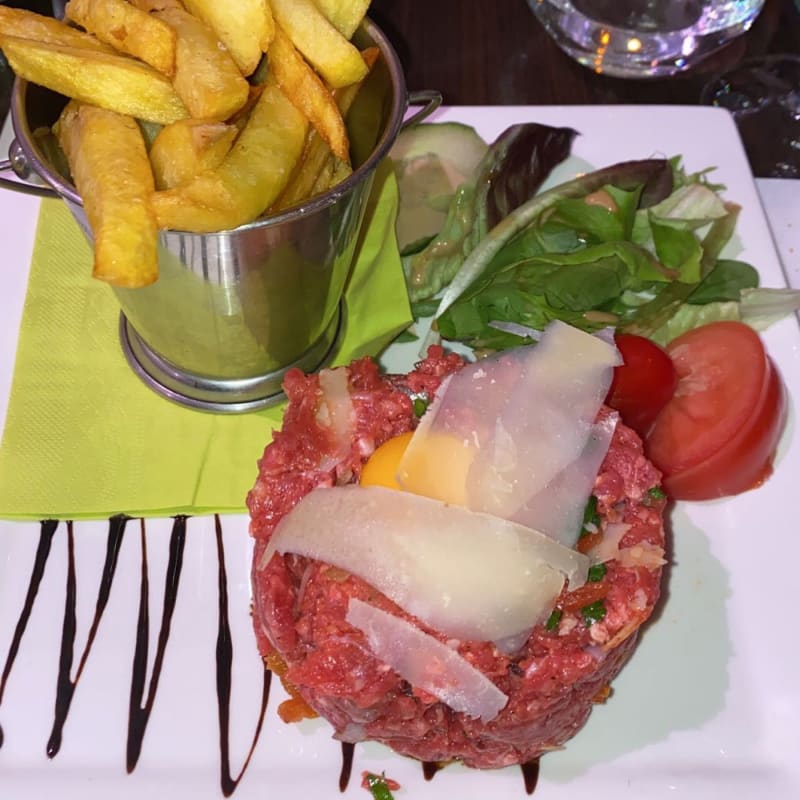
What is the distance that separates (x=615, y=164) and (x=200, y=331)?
1818 mm

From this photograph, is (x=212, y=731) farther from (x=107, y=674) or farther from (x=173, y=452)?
(x=173, y=452)

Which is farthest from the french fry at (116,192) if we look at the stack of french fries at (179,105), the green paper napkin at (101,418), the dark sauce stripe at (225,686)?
the dark sauce stripe at (225,686)

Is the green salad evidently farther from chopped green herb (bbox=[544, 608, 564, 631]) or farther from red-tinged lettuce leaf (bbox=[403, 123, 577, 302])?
chopped green herb (bbox=[544, 608, 564, 631])

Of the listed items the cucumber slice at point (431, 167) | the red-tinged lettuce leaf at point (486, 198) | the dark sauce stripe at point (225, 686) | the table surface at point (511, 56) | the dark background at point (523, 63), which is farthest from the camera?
the table surface at point (511, 56)

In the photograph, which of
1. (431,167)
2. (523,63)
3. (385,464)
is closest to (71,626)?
(385,464)

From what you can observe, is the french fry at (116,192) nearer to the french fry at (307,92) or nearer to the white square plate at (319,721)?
the french fry at (307,92)

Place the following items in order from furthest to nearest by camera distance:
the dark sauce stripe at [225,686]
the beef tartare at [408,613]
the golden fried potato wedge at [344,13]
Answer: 1. the golden fried potato wedge at [344,13]
2. the dark sauce stripe at [225,686]
3. the beef tartare at [408,613]

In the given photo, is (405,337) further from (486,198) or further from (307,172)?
(307,172)

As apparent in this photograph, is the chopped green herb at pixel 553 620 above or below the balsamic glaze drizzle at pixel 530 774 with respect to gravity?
above

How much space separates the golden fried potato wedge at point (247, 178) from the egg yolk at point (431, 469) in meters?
0.70

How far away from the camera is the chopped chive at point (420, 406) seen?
7.59 feet

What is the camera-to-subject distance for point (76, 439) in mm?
2672

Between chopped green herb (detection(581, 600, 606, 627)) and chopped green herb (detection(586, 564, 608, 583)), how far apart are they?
55mm

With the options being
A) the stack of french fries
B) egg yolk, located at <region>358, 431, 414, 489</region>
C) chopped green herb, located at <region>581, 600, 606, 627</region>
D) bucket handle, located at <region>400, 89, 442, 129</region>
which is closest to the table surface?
bucket handle, located at <region>400, 89, 442, 129</region>
